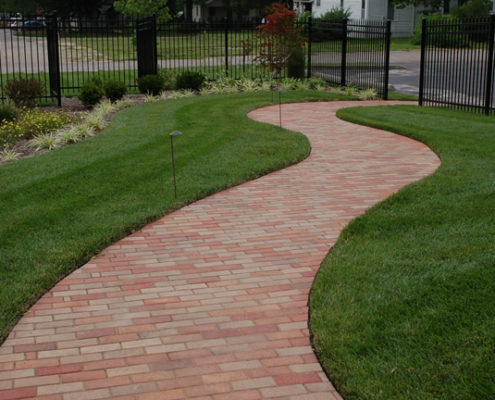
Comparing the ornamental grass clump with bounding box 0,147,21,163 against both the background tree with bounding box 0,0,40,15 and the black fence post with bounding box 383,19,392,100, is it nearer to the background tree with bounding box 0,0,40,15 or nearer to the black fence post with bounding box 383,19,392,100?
the black fence post with bounding box 383,19,392,100

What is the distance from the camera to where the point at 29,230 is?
6648 millimetres

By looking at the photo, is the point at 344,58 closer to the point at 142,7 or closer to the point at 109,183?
the point at 109,183

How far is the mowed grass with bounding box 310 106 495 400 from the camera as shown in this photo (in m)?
3.93

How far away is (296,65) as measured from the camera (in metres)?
20.5

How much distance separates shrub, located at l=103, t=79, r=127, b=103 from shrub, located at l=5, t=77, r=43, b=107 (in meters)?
1.64

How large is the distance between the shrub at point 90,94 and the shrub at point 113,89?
1.77 ft

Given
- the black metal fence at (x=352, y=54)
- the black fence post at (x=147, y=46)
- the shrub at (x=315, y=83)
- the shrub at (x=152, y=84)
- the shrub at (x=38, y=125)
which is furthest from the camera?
the shrub at (x=315, y=83)

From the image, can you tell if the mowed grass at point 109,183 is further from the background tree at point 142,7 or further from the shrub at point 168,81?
the background tree at point 142,7

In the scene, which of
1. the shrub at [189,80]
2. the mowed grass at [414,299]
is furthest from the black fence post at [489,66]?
the shrub at [189,80]

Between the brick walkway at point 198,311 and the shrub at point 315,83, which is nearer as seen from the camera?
the brick walkway at point 198,311

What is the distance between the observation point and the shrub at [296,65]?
66.4ft

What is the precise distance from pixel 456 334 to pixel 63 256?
3.44 meters

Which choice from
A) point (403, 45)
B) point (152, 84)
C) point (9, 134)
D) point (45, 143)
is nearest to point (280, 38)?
point (152, 84)

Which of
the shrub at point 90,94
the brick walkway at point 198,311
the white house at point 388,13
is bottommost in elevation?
the brick walkway at point 198,311
